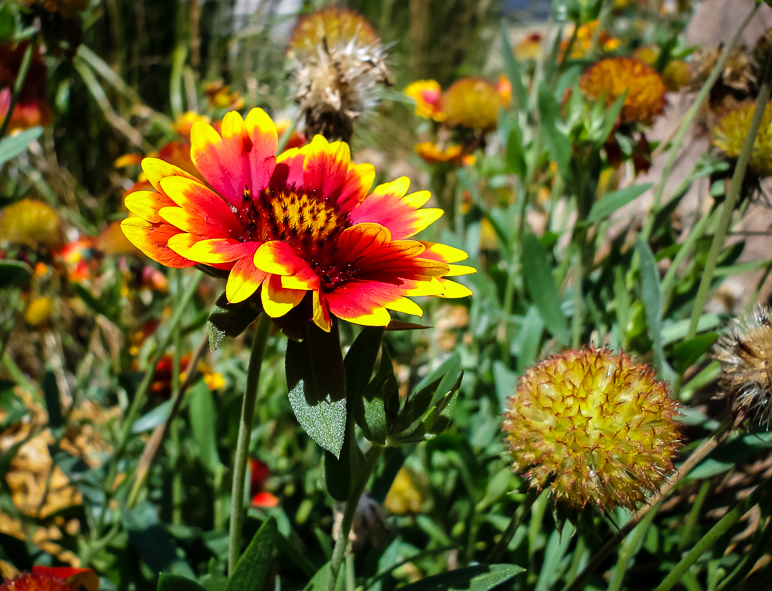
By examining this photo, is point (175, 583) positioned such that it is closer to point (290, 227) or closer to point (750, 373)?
point (290, 227)

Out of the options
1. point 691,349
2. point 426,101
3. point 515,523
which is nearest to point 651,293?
point 691,349

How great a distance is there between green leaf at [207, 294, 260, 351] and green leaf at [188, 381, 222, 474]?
2.01ft

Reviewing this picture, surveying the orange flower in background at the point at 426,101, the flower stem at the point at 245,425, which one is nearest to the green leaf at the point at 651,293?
the flower stem at the point at 245,425

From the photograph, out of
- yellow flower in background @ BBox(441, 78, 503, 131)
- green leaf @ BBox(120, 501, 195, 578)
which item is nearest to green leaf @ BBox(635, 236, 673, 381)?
green leaf @ BBox(120, 501, 195, 578)

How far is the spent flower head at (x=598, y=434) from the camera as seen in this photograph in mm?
558

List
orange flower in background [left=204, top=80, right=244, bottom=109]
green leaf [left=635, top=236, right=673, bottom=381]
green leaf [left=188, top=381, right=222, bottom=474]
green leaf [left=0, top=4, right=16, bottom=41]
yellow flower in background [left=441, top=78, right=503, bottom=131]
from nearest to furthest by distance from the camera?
green leaf [left=635, top=236, right=673, bottom=381]
green leaf [left=0, top=4, right=16, bottom=41]
green leaf [left=188, top=381, right=222, bottom=474]
orange flower in background [left=204, top=80, right=244, bottom=109]
yellow flower in background [left=441, top=78, right=503, bottom=131]

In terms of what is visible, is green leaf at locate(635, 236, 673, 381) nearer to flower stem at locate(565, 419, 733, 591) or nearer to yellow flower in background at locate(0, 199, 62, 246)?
flower stem at locate(565, 419, 733, 591)

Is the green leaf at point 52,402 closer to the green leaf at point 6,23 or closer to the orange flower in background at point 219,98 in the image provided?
the green leaf at point 6,23

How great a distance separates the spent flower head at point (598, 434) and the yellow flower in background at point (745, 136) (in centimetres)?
53

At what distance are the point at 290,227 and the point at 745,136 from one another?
773 millimetres

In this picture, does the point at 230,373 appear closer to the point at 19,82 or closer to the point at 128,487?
the point at 128,487

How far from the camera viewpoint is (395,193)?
663 mm

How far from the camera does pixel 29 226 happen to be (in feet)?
4.14

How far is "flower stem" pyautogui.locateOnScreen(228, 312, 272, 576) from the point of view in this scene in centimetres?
53
